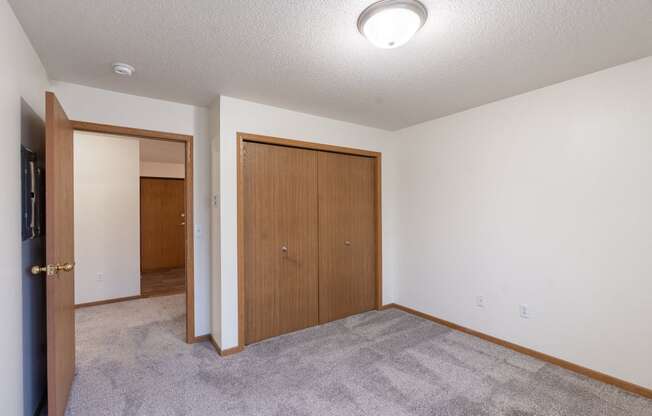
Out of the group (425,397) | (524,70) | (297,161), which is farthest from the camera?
(297,161)

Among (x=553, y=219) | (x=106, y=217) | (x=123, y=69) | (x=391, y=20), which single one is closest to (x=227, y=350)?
(x=123, y=69)

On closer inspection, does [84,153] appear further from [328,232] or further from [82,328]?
[328,232]

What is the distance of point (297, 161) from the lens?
3.20 meters

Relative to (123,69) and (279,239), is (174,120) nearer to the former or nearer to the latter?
(123,69)

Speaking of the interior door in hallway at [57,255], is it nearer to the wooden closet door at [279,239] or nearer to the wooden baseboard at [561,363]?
the wooden closet door at [279,239]

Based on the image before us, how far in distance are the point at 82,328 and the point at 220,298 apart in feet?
5.96

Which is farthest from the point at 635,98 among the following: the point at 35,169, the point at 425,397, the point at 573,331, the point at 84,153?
the point at 84,153

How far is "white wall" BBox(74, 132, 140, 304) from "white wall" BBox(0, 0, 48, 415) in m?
2.82

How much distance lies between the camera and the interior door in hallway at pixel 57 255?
1.65 metres

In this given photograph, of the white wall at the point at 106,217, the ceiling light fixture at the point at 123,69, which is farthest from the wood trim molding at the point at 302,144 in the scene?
the white wall at the point at 106,217

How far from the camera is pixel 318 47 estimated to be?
1.92 metres

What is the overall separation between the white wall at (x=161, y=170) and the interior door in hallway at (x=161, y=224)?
0.09 metres

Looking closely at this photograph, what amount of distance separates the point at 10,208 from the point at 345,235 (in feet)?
9.10

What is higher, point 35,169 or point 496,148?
point 496,148
